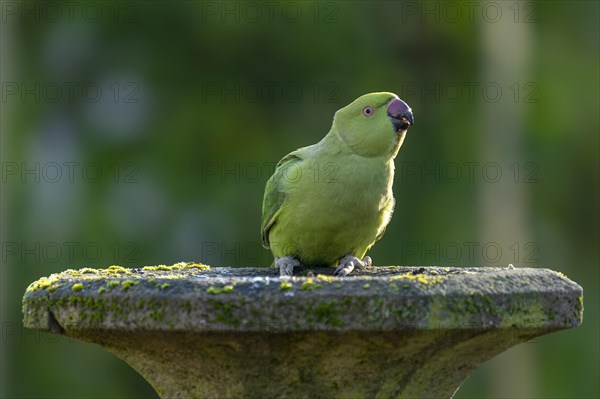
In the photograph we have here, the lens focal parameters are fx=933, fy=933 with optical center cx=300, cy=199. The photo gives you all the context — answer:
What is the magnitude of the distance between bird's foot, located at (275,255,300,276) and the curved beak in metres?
0.93

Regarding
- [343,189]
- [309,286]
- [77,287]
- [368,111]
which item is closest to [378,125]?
[368,111]

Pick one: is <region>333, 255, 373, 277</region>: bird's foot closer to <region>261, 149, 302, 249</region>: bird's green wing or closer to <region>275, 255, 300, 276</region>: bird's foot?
<region>275, 255, 300, 276</region>: bird's foot

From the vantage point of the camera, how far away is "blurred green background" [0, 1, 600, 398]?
43.8ft

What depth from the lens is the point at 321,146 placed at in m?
5.14

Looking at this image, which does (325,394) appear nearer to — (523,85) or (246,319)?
(246,319)

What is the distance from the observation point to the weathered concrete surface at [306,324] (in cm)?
314

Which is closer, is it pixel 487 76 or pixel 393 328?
pixel 393 328

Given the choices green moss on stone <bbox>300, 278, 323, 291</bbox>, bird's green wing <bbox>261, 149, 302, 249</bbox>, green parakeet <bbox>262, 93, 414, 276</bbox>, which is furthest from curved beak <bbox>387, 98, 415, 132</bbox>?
green moss on stone <bbox>300, 278, 323, 291</bbox>

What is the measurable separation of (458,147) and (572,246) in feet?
7.72

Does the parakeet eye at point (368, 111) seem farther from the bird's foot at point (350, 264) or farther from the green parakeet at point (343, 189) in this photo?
the bird's foot at point (350, 264)

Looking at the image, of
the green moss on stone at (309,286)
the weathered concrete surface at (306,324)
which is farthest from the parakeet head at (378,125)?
the green moss on stone at (309,286)

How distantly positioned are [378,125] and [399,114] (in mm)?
128

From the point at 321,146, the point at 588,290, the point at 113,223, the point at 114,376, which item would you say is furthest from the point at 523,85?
the point at 321,146

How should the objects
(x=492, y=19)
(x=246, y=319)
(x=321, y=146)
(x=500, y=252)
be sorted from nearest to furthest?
(x=246, y=319) < (x=321, y=146) < (x=500, y=252) < (x=492, y=19)
